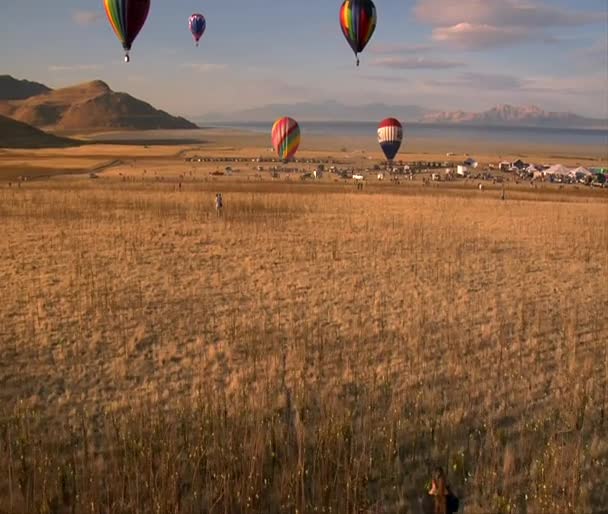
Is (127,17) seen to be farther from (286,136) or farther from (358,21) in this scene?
(286,136)

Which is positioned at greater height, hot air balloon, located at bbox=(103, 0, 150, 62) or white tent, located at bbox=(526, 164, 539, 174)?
hot air balloon, located at bbox=(103, 0, 150, 62)

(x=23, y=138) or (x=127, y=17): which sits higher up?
(x=23, y=138)

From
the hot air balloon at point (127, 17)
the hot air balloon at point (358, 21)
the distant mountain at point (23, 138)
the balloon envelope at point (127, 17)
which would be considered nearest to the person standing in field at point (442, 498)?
the hot air balloon at point (127, 17)

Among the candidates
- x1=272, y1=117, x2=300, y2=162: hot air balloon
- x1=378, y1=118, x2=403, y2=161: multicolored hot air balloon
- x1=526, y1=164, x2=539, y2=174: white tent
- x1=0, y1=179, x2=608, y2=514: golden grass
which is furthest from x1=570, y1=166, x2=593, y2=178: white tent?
x1=0, y1=179, x2=608, y2=514: golden grass

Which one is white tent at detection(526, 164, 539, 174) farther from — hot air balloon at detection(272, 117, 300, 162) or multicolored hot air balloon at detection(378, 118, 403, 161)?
hot air balloon at detection(272, 117, 300, 162)

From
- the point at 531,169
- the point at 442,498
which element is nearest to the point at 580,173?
the point at 531,169

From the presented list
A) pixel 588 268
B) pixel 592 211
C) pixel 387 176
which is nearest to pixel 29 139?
pixel 387 176
